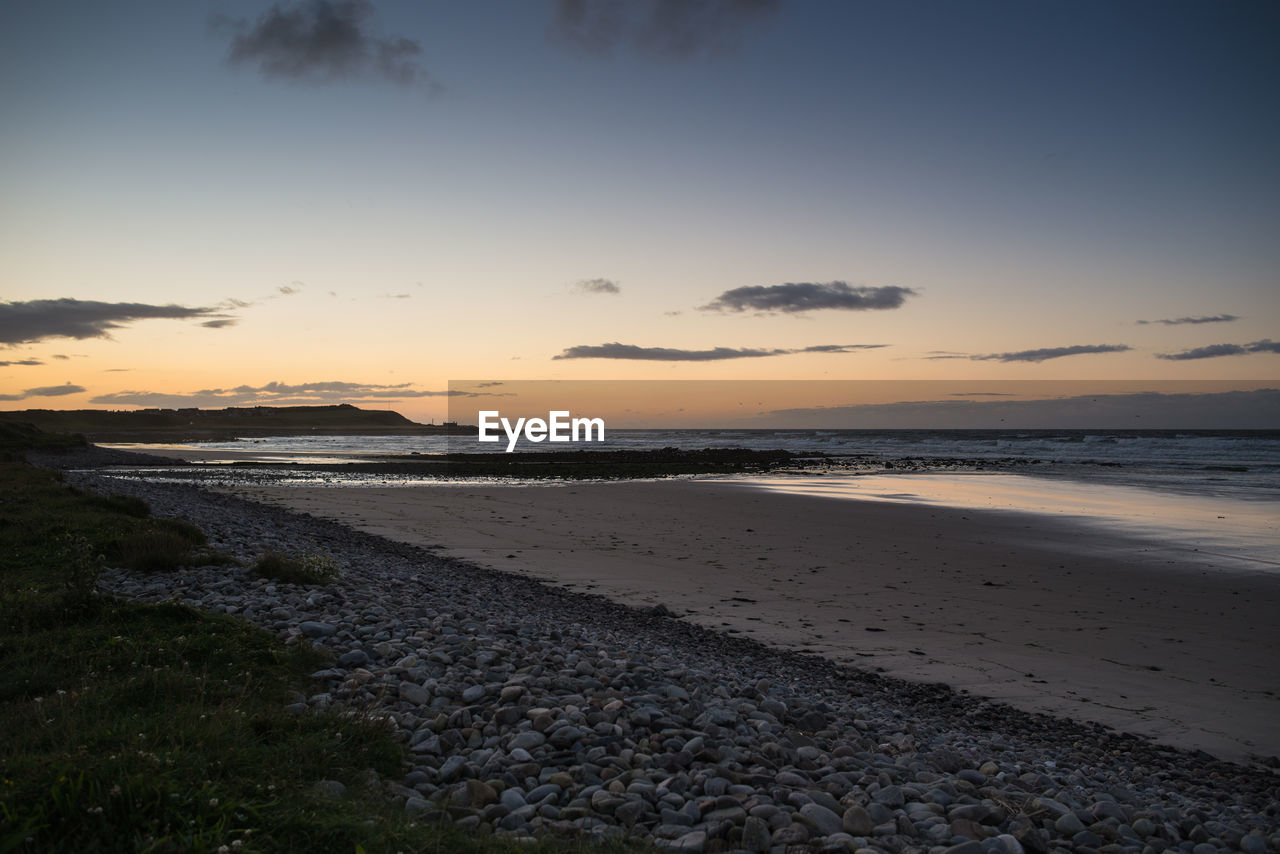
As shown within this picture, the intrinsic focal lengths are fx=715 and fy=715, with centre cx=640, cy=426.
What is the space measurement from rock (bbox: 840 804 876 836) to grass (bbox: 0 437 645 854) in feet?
5.58

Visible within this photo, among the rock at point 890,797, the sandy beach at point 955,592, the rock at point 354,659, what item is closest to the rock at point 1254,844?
the rock at point 890,797

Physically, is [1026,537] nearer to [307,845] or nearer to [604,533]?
[604,533]

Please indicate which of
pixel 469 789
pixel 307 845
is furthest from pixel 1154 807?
pixel 307 845

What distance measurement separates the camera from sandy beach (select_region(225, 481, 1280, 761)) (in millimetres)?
8312

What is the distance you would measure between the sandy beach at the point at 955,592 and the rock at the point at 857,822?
14.7ft

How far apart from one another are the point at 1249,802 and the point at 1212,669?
4054 millimetres

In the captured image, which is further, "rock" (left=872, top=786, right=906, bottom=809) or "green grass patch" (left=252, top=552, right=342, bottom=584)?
"green grass patch" (left=252, top=552, right=342, bottom=584)

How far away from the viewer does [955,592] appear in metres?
13.1

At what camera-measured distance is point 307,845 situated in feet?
11.3

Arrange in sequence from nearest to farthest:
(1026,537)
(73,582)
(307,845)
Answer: (307,845)
(73,582)
(1026,537)

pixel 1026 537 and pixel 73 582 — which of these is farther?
pixel 1026 537

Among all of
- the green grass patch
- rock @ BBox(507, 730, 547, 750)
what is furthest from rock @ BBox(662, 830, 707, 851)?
the green grass patch

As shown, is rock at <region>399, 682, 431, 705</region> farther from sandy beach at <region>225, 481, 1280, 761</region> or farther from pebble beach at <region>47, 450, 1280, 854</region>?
sandy beach at <region>225, 481, 1280, 761</region>

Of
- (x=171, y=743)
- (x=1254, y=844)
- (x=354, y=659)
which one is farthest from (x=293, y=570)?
(x=1254, y=844)
